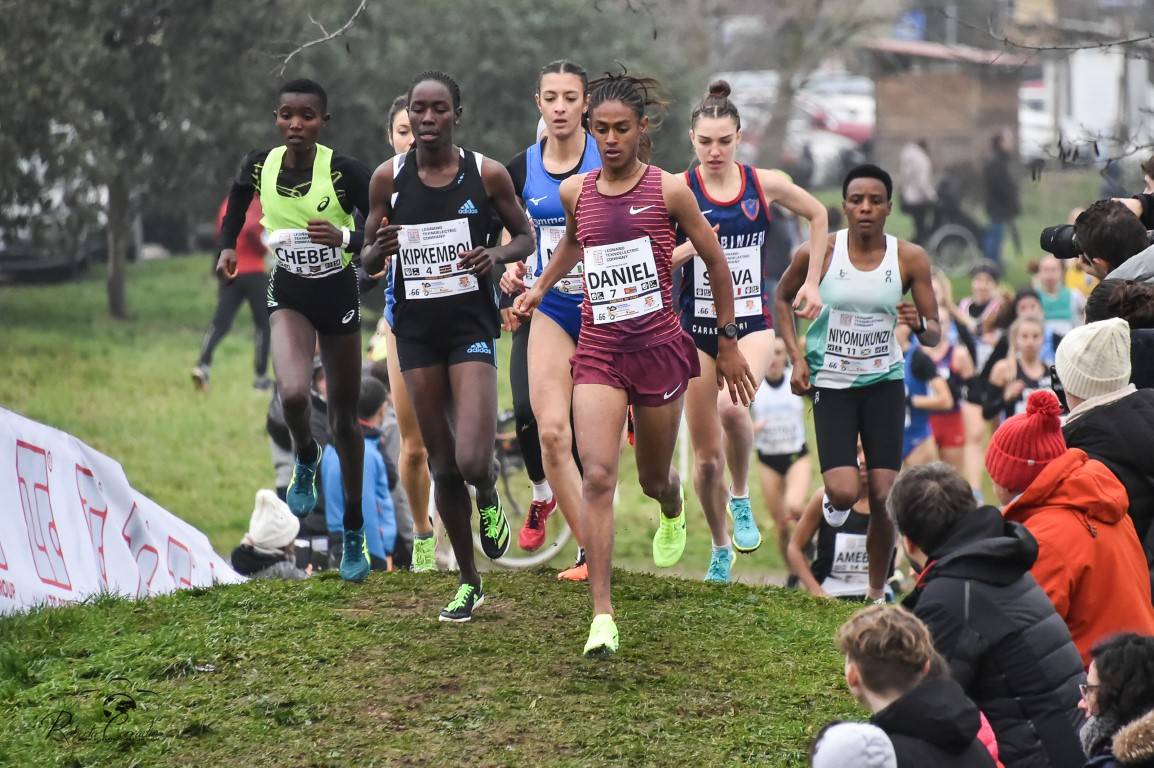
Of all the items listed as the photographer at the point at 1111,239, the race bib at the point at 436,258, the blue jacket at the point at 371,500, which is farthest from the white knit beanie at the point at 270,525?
the photographer at the point at 1111,239

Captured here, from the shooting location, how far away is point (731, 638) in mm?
7941

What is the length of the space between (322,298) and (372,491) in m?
3.15

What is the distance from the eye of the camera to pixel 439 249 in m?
7.39

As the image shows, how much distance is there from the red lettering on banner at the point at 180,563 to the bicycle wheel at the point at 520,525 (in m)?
3.50

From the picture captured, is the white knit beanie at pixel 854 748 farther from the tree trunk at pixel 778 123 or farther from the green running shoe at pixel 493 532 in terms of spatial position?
the tree trunk at pixel 778 123

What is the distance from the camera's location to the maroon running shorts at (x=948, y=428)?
14.8 m

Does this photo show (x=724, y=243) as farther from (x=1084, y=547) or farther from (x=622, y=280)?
(x=1084, y=547)

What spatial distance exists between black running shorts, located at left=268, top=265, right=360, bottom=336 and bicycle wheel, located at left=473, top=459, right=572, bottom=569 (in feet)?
17.6

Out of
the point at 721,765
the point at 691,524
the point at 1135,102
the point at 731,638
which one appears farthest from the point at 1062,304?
the point at 1135,102

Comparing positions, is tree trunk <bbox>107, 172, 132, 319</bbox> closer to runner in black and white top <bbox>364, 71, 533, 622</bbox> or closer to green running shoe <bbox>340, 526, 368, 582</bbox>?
green running shoe <bbox>340, 526, 368, 582</bbox>

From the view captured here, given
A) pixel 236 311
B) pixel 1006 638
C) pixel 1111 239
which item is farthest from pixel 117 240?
pixel 1006 638

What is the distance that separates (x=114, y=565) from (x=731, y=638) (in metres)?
3.69

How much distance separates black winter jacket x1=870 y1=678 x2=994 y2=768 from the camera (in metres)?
4.66

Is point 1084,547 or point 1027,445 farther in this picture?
point 1027,445
